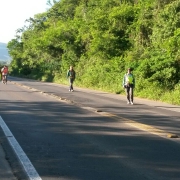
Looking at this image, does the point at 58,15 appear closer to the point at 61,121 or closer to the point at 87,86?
the point at 87,86

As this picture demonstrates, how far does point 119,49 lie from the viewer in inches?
1676

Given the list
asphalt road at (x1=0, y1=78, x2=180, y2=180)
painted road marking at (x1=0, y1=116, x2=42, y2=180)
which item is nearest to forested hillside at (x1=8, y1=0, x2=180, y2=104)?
asphalt road at (x1=0, y1=78, x2=180, y2=180)

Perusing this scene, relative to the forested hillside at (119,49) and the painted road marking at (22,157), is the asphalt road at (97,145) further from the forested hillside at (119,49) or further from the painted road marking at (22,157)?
the forested hillside at (119,49)

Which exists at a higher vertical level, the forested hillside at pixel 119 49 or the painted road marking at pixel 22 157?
the forested hillside at pixel 119 49

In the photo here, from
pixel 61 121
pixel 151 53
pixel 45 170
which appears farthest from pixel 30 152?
pixel 151 53

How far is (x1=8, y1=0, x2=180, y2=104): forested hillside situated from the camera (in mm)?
27547

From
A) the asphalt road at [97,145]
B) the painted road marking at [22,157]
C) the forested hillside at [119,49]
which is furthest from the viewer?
the forested hillside at [119,49]

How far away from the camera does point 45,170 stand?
725 centimetres

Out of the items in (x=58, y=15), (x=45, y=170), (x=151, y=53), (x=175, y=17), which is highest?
(x=58, y=15)

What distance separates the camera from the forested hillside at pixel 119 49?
2755cm

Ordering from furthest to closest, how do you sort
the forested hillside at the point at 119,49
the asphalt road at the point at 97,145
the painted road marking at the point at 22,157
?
the forested hillside at the point at 119,49 → the asphalt road at the point at 97,145 → the painted road marking at the point at 22,157

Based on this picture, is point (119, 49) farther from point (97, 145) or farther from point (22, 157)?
point (22, 157)

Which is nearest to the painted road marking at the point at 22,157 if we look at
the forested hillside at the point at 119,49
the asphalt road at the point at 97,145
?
the asphalt road at the point at 97,145

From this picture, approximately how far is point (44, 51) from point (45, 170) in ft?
183
